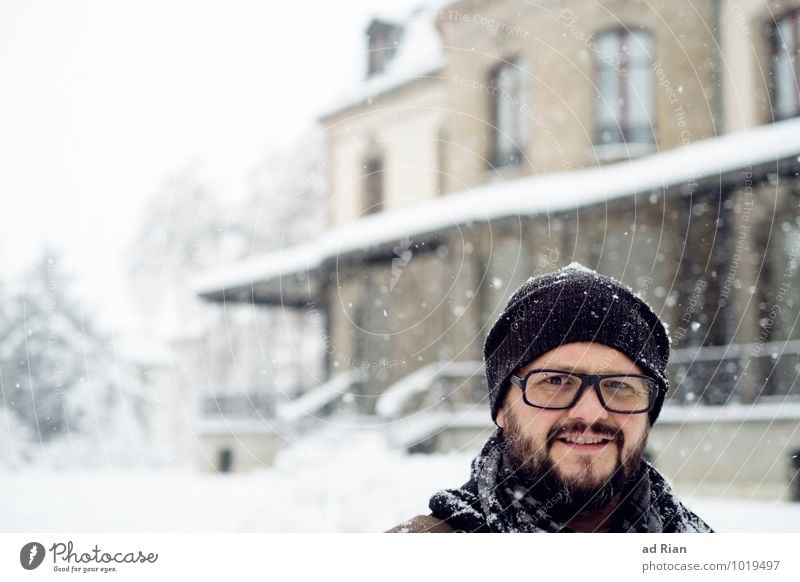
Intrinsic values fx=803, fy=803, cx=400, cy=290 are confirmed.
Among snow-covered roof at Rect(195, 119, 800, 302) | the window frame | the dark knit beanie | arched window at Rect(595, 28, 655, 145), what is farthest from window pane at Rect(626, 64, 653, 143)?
the dark knit beanie

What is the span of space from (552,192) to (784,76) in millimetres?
1647

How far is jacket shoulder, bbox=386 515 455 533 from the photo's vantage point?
1.39m

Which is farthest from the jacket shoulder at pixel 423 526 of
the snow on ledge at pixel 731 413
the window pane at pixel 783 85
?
the window pane at pixel 783 85

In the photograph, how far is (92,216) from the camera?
1.99 metres

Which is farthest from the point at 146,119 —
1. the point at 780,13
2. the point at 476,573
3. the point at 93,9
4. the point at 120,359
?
the point at 780,13

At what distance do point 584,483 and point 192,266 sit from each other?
6.77 feet

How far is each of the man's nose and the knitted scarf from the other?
0.12 meters

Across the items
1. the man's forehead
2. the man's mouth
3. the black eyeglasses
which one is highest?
the man's forehead

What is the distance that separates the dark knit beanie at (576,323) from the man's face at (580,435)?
2cm

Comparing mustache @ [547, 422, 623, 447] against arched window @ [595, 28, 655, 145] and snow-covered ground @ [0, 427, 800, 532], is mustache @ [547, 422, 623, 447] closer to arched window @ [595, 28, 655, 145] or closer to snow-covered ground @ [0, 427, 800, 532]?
snow-covered ground @ [0, 427, 800, 532]

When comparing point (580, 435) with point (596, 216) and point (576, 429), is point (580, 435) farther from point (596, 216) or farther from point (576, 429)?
point (596, 216)

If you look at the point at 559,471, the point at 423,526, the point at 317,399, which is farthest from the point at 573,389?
the point at 317,399

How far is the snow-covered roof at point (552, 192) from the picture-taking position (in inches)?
130

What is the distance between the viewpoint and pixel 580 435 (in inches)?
48.1
